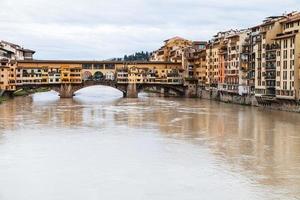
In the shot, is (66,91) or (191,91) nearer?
(66,91)

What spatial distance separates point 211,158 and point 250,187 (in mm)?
3445

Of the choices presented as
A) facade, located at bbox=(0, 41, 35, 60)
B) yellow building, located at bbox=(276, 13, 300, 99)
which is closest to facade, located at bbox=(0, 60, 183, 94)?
facade, located at bbox=(0, 41, 35, 60)

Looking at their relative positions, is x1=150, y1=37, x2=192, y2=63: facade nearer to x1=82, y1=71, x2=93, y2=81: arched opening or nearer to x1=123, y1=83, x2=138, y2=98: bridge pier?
x1=82, y1=71, x2=93, y2=81: arched opening

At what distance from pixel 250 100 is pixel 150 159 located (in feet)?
73.6

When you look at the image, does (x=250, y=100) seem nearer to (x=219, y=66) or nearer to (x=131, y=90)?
(x=219, y=66)

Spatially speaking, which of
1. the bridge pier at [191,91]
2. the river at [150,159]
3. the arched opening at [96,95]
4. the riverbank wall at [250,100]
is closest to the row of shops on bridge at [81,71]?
the bridge pier at [191,91]

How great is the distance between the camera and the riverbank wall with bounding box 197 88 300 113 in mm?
30391

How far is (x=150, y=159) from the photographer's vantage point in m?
15.5

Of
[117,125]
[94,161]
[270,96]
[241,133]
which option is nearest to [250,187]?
[94,161]

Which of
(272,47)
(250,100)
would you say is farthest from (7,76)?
(272,47)

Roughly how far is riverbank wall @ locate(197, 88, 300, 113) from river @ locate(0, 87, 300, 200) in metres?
4.17

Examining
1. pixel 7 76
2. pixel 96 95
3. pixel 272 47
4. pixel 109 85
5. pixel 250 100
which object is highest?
pixel 272 47

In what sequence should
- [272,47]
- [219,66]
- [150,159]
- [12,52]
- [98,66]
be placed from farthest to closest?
[12,52]
[98,66]
[219,66]
[272,47]
[150,159]

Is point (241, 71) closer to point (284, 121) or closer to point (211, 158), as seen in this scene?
point (284, 121)
